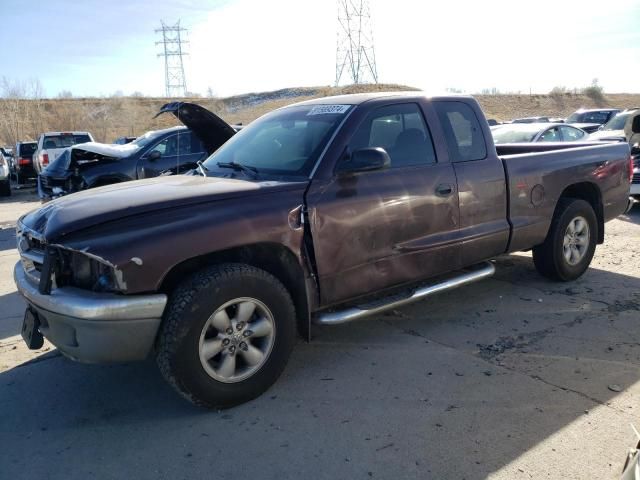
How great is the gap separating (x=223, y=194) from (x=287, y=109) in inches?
62.6

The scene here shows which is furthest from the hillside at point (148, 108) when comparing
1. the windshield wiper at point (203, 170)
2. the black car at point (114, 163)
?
the windshield wiper at point (203, 170)

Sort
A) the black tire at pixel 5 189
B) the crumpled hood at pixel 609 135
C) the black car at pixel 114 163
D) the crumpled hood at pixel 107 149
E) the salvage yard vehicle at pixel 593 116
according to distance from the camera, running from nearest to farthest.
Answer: the crumpled hood at pixel 107 149 → the black car at pixel 114 163 → the crumpled hood at pixel 609 135 → the black tire at pixel 5 189 → the salvage yard vehicle at pixel 593 116

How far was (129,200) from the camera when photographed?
339 cm

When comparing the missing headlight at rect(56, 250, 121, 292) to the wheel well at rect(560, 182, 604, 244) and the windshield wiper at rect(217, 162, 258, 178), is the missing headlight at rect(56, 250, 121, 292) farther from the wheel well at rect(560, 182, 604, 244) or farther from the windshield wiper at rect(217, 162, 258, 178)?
the wheel well at rect(560, 182, 604, 244)

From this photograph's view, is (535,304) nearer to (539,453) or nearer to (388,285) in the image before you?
(388,285)

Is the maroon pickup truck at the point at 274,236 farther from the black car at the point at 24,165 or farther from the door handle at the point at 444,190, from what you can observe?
the black car at the point at 24,165

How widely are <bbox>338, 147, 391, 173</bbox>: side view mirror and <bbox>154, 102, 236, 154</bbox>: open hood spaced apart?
2.80 m

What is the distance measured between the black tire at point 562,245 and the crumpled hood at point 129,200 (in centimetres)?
312

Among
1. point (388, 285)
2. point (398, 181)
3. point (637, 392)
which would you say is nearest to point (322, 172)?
point (398, 181)

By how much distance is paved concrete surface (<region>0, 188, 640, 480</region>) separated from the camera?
290cm

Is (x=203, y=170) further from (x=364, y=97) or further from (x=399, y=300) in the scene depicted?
(x=399, y=300)

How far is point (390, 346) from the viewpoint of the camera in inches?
171

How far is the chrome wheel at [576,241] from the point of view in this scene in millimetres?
5682

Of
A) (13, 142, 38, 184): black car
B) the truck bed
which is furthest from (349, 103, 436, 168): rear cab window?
(13, 142, 38, 184): black car
